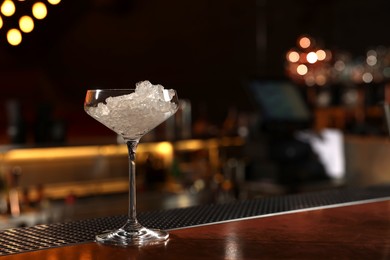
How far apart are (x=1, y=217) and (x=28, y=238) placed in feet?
6.12

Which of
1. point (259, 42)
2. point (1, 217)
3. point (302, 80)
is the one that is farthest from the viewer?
point (302, 80)

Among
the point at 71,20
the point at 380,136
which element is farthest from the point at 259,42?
the point at 380,136

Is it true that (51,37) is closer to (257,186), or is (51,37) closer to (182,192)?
(182,192)

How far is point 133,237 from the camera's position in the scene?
118 centimetres

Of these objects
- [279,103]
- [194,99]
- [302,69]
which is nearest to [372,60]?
[302,69]

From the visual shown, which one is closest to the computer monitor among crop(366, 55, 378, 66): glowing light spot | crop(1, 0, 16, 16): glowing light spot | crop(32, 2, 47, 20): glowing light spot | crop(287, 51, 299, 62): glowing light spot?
crop(32, 2, 47, 20): glowing light spot

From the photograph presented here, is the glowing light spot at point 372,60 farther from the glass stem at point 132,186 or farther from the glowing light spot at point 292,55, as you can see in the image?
the glass stem at point 132,186

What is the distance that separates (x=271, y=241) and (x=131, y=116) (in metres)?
0.36

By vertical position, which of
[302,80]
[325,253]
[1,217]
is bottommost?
[1,217]

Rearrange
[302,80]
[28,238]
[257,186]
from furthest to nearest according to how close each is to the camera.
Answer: [302,80]
[257,186]
[28,238]

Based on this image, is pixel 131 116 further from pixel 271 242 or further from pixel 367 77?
pixel 367 77

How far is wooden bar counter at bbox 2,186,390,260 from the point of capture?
1.06m

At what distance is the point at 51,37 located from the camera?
527cm

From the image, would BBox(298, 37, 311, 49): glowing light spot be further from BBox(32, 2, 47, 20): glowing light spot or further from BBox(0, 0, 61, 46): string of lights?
BBox(32, 2, 47, 20): glowing light spot
